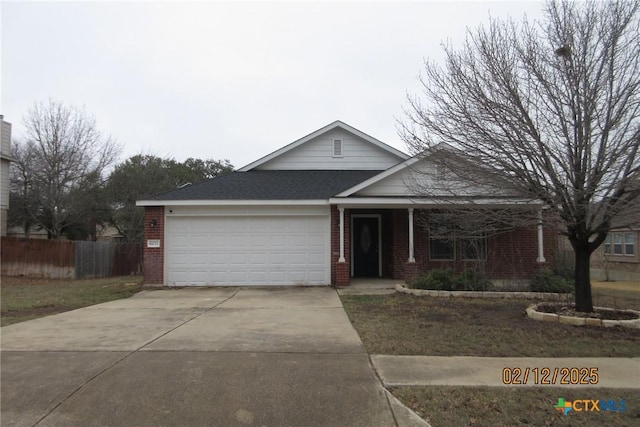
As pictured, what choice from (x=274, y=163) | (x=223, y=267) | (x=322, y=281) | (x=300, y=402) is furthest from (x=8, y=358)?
(x=274, y=163)

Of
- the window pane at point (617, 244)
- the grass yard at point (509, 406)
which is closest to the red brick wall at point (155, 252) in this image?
the grass yard at point (509, 406)

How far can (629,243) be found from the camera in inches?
993

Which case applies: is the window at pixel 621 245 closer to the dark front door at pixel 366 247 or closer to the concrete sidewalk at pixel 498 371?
the dark front door at pixel 366 247

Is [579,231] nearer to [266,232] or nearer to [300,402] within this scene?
[300,402]

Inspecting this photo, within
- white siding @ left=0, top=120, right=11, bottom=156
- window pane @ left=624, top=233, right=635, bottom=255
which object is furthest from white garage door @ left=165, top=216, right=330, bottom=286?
window pane @ left=624, top=233, right=635, bottom=255

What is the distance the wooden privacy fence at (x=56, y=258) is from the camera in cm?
1912

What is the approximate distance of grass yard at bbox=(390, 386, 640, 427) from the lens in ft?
13.2

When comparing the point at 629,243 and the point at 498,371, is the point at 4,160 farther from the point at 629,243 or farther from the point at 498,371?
the point at 629,243

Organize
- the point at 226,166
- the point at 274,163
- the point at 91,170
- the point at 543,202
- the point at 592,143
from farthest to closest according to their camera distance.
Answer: the point at 226,166
the point at 91,170
the point at 274,163
the point at 543,202
the point at 592,143

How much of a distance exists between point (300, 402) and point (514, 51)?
6.94m

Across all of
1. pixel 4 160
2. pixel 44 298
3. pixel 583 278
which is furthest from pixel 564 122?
pixel 4 160

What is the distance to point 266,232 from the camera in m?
14.0
